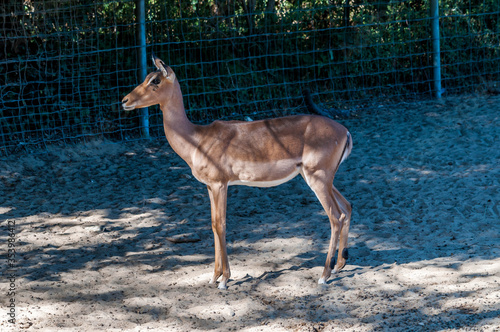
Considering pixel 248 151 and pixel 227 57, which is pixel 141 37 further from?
pixel 248 151

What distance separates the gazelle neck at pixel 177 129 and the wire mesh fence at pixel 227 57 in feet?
13.4

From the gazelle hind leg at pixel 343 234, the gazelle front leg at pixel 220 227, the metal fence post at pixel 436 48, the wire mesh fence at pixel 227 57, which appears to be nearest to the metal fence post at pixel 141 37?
the wire mesh fence at pixel 227 57

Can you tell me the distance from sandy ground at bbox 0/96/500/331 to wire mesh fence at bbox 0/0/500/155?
2.76 ft

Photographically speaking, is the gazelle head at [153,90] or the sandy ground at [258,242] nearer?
the sandy ground at [258,242]

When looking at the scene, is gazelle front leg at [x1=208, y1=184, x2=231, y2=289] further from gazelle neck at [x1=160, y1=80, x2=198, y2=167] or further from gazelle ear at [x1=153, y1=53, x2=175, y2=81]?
gazelle ear at [x1=153, y1=53, x2=175, y2=81]

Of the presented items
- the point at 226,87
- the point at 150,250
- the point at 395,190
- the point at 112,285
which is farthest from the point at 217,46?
the point at 112,285

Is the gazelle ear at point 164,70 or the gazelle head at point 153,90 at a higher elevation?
the gazelle ear at point 164,70

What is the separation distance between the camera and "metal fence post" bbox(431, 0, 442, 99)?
35.9ft

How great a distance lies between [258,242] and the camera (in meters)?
6.02

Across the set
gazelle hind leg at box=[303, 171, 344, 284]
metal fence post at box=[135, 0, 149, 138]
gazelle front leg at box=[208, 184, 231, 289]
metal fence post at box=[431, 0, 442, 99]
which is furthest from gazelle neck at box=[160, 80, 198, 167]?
metal fence post at box=[431, 0, 442, 99]

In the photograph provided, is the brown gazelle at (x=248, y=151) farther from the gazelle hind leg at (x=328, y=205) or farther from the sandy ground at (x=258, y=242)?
the sandy ground at (x=258, y=242)

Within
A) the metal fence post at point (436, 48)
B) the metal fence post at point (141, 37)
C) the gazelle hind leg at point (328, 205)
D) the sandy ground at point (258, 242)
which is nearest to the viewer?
the sandy ground at point (258, 242)

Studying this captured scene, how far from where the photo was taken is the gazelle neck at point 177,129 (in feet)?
17.0

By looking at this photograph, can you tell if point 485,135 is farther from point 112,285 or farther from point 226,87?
point 112,285
